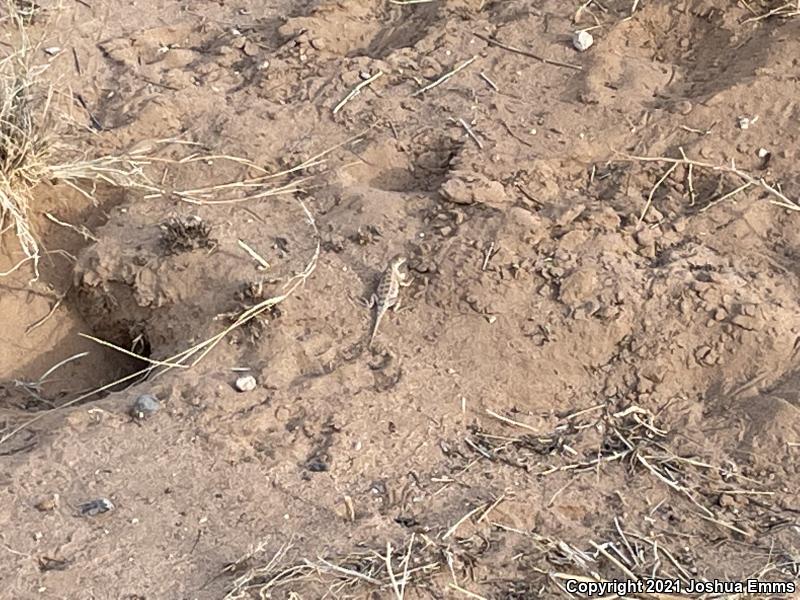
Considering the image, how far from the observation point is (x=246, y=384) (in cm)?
285

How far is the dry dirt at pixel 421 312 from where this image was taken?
2.49 metres

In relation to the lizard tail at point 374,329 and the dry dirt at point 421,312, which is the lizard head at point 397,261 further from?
the lizard tail at point 374,329

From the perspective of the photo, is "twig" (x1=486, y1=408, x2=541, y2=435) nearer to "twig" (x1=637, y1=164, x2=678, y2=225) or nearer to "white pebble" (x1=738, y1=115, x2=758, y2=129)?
"twig" (x1=637, y1=164, x2=678, y2=225)

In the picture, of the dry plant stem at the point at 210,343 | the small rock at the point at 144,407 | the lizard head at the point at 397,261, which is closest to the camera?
the small rock at the point at 144,407

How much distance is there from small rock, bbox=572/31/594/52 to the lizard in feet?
3.65

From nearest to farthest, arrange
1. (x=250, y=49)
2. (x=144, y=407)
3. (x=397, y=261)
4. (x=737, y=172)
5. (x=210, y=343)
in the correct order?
1. (x=144, y=407)
2. (x=210, y=343)
3. (x=397, y=261)
4. (x=737, y=172)
5. (x=250, y=49)

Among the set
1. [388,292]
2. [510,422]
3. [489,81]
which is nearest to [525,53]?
[489,81]

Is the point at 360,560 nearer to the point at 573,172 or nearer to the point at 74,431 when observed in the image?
the point at 74,431

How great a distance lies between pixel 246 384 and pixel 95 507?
1.69ft

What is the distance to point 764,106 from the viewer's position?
3.38m

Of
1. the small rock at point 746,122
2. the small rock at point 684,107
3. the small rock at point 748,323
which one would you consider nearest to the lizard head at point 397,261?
the small rock at point 748,323

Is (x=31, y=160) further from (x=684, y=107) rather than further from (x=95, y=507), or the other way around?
(x=684, y=107)

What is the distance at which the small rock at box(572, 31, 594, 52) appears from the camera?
365cm

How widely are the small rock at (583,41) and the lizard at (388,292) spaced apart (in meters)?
1.11
